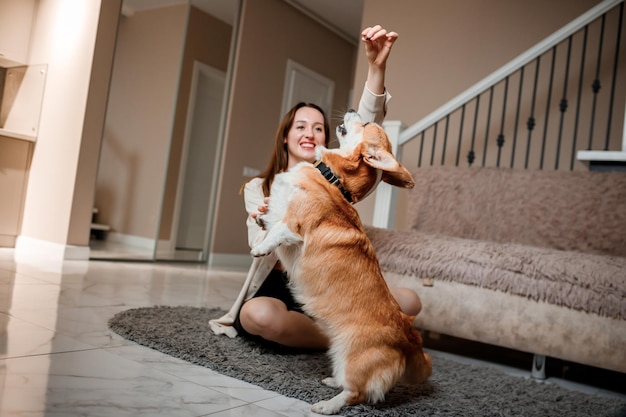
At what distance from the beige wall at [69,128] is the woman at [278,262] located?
7.78 ft

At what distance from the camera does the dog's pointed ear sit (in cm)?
137

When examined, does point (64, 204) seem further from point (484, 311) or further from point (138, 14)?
point (484, 311)

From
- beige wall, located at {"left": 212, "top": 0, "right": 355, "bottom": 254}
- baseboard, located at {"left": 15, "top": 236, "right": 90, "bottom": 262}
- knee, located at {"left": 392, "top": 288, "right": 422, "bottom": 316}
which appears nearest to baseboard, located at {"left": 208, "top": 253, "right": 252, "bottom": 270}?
beige wall, located at {"left": 212, "top": 0, "right": 355, "bottom": 254}

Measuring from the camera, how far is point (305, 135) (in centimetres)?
197

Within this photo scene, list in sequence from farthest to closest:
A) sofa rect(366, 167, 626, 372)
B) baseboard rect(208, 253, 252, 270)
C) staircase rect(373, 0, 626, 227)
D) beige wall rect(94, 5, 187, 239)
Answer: baseboard rect(208, 253, 252, 270)
beige wall rect(94, 5, 187, 239)
staircase rect(373, 0, 626, 227)
sofa rect(366, 167, 626, 372)

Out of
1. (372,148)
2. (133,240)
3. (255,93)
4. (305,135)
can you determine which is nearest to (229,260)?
(133,240)

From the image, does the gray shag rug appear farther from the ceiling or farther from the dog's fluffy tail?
the ceiling

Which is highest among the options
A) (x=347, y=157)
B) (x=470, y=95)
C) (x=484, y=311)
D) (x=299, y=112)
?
(x=470, y=95)

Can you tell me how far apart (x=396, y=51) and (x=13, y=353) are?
381 cm

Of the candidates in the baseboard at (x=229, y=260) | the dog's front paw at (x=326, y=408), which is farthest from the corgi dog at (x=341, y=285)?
the baseboard at (x=229, y=260)

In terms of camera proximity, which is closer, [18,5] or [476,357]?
[476,357]

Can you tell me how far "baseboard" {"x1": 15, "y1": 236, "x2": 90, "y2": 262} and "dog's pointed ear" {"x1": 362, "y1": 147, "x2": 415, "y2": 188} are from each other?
122 inches

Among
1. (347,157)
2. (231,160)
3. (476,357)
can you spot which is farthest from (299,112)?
(231,160)

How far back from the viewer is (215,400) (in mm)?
1262
